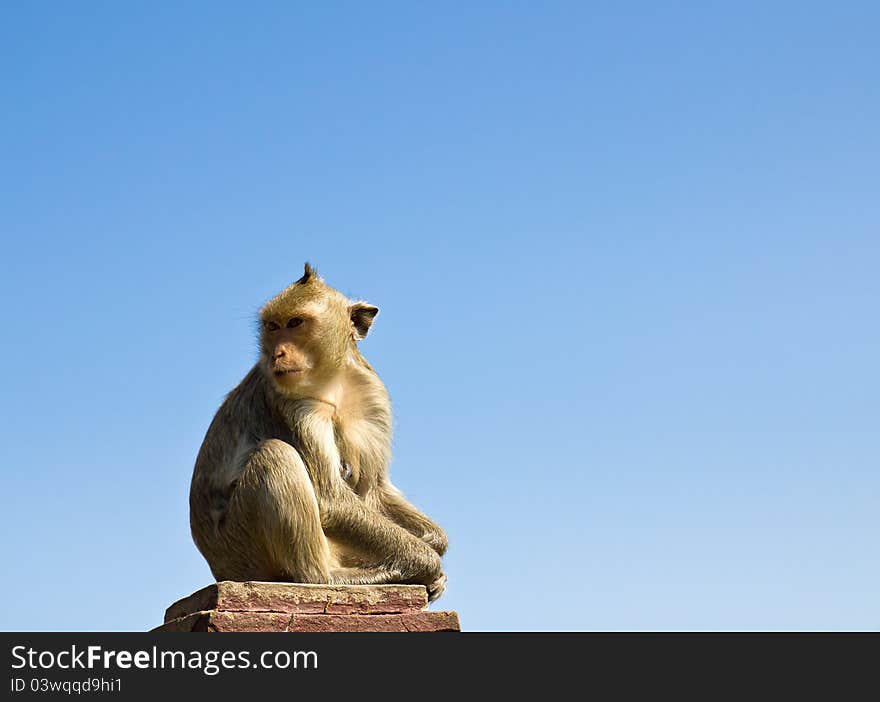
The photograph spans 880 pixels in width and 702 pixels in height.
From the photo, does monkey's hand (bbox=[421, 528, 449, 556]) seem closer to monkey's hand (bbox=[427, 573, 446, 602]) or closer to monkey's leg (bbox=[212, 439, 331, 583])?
monkey's hand (bbox=[427, 573, 446, 602])

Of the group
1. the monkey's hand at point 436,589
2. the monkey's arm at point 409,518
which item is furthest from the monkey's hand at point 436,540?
the monkey's hand at point 436,589

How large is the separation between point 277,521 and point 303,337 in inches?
62.8

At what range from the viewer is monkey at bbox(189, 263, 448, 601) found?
9.35m

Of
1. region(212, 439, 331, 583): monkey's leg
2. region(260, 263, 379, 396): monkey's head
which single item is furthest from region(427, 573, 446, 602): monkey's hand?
region(260, 263, 379, 396): monkey's head

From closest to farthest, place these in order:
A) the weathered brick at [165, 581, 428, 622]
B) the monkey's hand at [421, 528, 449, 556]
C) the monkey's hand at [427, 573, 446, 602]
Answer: the weathered brick at [165, 581, 428, 622] < the monkey's hand at [427, 573, 446, 602] < the monkey's hand at [421, 528, 449, 556]

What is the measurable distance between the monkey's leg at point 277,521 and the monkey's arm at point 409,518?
1020 millimetres

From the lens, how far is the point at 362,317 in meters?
10.7

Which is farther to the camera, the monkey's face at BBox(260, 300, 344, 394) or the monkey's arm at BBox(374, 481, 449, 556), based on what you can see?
the monkey's arm at BBox(374, 481, 449, 556)

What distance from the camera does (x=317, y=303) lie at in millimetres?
10141

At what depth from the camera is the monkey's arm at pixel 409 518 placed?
408 inches

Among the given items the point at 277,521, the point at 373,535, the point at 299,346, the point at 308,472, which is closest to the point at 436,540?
the point at 373,535

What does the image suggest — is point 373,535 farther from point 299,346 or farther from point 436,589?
point 299,346
